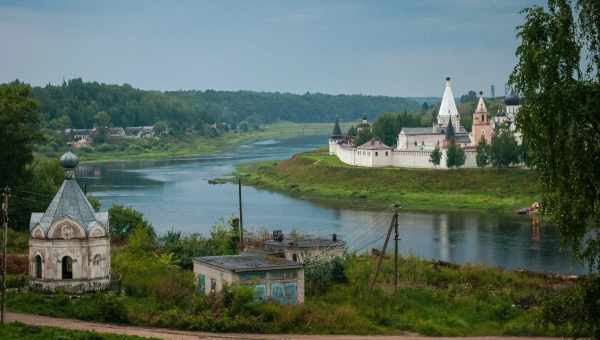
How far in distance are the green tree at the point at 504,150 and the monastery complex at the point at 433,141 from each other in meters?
2.52

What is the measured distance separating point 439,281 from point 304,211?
24504 mm

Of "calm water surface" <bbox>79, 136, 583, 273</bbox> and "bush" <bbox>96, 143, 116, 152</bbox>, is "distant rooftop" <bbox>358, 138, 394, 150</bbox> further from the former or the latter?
"bush" <bbox>96, 143, 116, 152</bbox>

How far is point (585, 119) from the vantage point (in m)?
10.9

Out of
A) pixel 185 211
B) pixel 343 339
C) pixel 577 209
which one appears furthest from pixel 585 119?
pixel 185 211

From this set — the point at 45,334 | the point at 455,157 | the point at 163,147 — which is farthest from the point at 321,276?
the point at 163,147

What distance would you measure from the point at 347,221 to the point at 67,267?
2411 cm

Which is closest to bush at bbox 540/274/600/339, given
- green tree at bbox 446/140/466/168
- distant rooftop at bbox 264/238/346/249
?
distant rooftop at bbox 264/238/346/249

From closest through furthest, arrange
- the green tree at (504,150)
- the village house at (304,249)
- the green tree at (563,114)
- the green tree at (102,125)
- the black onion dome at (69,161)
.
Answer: the green tree at (563,114), the black onion dome at (69,161), the village house at (304,249), the green tree at (504,150), the green tree at (102,125)

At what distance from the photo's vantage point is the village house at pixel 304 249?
22578mm

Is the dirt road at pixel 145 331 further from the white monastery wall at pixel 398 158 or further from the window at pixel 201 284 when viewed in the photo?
the white monastery wall at pixel 398 158

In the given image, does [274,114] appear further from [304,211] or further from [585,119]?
[585,119]

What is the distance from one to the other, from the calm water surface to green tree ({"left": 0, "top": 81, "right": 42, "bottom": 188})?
7596 millimetres

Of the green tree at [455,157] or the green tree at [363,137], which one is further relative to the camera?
the green tree at [363,137]

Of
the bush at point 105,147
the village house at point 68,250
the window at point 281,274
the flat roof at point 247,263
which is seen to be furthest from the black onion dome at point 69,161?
the bush at point 105,147
